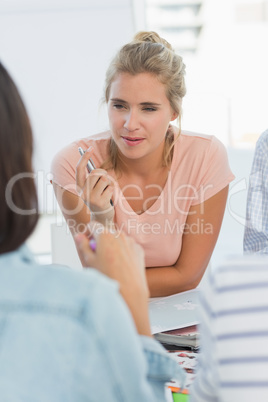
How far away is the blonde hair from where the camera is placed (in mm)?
1686

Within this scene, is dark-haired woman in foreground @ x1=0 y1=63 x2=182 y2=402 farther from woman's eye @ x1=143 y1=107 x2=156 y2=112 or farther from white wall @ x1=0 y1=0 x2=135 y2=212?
white wall @ x1=0 y1=0 x2=135 y2=212

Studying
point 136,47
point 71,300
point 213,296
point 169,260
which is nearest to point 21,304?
point 71,300

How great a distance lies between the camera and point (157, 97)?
5.53 feet

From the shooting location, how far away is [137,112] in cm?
166

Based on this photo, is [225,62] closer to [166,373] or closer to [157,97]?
[157,97]

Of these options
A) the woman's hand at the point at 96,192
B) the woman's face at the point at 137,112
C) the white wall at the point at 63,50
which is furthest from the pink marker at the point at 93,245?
the white wall at the point at 63,50

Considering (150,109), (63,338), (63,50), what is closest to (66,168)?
(150,109)

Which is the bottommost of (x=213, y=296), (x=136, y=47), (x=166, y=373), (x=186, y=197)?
(x=186, y=197)

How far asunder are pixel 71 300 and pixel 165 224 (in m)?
1.27

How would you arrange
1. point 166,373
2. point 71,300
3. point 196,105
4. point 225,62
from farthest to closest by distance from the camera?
1. point 225,62
2. point 196,105
3. point 166,373
4. point 71,300

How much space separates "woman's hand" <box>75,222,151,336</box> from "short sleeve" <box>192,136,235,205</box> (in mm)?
1050

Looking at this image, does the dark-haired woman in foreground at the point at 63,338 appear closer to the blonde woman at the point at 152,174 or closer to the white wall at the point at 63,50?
the blonde woman at the point at 152,174

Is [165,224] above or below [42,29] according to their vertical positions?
below

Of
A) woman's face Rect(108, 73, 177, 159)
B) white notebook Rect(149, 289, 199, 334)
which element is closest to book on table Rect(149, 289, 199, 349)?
white notebook Rect(149, 289, 199, 334)
